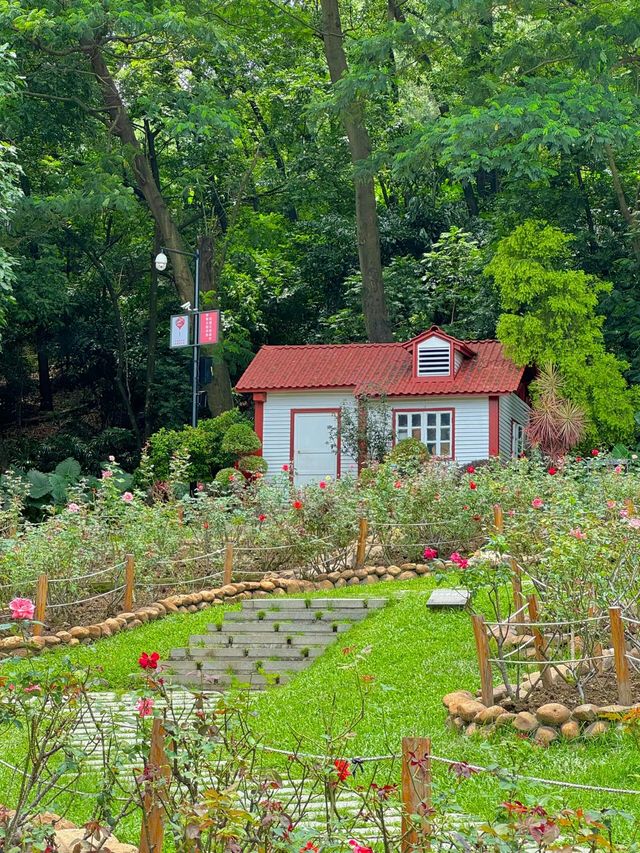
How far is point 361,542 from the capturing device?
1301cm

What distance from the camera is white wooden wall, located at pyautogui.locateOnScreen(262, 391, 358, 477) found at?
22453mm

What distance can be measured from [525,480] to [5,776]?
8167 millimetres

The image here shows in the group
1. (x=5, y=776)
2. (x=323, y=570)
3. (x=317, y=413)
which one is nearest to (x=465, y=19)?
(x=317, y=413)

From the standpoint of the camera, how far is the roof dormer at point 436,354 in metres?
21.7

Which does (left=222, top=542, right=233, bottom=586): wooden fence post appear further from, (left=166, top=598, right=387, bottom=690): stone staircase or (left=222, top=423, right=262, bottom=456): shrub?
(left=222, top=423, right=262, bottom=456): shrub

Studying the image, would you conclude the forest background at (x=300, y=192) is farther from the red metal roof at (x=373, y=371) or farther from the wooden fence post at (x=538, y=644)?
the wooden fence post at (x=538, y=644)

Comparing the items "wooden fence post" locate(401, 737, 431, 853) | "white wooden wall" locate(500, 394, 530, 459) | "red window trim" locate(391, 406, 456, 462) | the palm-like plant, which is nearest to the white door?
"red window trim" locate(391, 406, 456, 462)

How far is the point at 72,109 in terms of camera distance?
86.1 feet

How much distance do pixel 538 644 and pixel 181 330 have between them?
16942 millimetres

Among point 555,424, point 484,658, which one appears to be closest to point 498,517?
point 484,658

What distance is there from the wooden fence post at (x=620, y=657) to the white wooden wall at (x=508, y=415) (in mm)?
14505

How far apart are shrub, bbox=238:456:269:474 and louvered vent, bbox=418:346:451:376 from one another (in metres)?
3.53

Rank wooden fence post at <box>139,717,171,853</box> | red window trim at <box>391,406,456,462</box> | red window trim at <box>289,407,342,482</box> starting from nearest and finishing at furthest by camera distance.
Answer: wooden fence post at <box>139,717,171,853</box>
red window trim at <box>391,406,456,462</box>
red window trim at <box>289,407,342,482</box>

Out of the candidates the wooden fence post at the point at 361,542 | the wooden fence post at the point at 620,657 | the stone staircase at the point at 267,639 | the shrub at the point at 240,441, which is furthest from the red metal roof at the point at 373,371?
the wooden fence post at the point at 620,657
